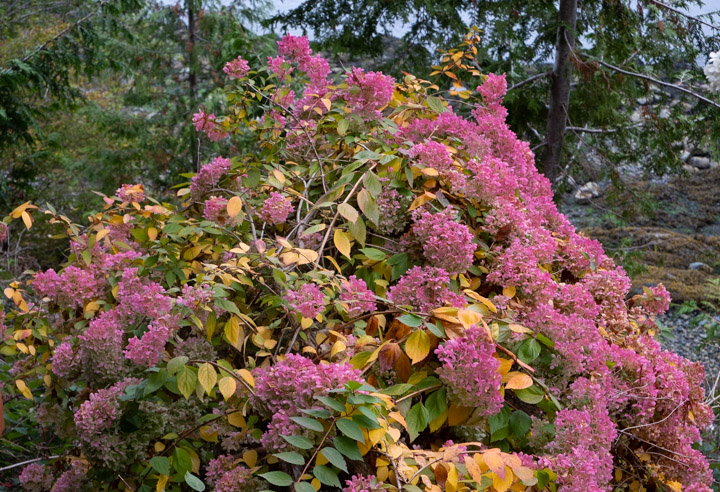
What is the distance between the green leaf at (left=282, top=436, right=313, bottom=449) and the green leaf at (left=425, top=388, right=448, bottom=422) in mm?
296

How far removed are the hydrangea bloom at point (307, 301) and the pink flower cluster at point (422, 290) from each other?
207mm

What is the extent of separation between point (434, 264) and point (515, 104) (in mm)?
4331

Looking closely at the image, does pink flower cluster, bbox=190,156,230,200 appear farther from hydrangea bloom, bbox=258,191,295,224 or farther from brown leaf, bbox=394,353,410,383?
brown leaf, bbox=394,353,410,383

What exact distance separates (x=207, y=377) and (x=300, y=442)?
0.94 feet

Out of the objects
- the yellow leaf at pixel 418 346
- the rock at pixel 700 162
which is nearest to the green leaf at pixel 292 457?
the yellow leaf at pixel 418 346

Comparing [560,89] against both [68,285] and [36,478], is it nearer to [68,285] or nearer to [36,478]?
[68,285]

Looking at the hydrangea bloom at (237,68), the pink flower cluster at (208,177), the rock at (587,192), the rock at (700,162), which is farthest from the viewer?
the rock at (700,162)

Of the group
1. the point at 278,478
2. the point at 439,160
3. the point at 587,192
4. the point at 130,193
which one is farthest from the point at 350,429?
the point at 587,192

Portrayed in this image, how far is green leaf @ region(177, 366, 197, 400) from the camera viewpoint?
1.31 metres

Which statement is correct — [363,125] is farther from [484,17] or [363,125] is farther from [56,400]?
[484,17]

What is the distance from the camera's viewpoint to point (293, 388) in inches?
47.7

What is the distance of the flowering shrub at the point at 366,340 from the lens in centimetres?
124

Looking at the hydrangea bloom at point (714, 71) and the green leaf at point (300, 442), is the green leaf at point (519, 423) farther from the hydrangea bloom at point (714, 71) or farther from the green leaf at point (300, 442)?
the hydrangea bloom at point (714, 71)

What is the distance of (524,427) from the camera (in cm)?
140
